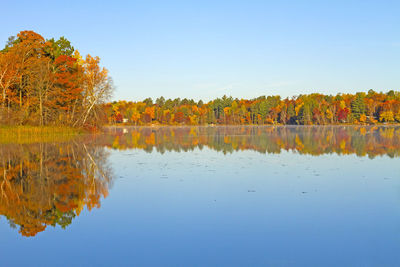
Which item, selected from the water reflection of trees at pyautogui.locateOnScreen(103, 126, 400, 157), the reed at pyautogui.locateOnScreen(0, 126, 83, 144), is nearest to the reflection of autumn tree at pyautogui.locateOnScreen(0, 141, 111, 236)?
the water reflection of trees at pyautogui.locateOnScreen(103, 126, 400, 157)

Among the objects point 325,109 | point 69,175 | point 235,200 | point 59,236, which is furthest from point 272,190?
point 325,109

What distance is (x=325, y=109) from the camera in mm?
131625

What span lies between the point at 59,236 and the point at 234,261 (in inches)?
127

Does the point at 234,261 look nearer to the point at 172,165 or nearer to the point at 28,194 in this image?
the point at 28,194

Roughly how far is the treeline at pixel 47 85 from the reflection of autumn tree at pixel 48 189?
2362cm

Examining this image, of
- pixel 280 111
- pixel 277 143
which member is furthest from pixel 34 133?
pixel 280 111

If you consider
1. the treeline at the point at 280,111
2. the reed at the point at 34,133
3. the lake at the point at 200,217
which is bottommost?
the lake at the point at 200,217

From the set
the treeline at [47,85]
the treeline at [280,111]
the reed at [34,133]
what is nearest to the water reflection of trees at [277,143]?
the reed at [34,133]

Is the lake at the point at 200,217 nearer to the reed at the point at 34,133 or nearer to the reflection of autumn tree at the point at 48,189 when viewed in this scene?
the reflection of autumn tree at the point at 48,189

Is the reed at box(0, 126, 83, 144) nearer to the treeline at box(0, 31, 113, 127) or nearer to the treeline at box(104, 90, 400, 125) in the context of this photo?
the treeline at box(0, 31, 113, 127)

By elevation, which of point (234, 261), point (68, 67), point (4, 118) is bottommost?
point (234, 261)

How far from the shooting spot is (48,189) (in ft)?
34.1

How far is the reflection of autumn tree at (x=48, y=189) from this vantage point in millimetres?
7656

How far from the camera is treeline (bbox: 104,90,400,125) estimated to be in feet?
424
